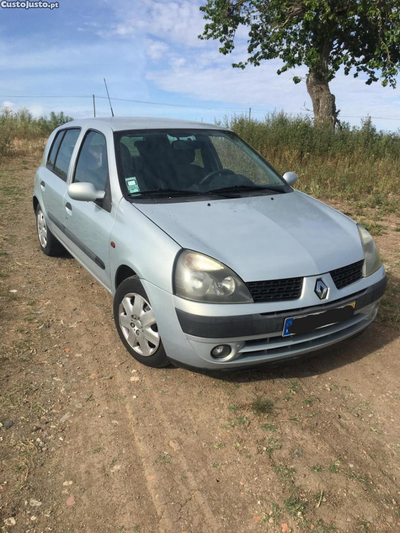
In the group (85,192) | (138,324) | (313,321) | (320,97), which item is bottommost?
(138,324)

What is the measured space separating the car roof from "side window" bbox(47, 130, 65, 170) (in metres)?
0.61

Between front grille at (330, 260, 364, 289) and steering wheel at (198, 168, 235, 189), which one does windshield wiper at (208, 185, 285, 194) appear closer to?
steering wheel at (198, 168, 235, 189)

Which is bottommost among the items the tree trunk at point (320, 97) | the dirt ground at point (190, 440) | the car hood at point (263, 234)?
the dirt ground at point (190, 440)

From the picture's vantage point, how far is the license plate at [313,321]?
2.71m

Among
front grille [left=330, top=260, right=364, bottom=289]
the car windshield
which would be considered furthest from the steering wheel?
front grille [left=330, top=260, right=364, bottom=289]

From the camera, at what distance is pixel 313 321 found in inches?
109

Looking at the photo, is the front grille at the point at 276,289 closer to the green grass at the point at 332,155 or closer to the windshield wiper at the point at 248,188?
the windshield wiper at the point at 248,188

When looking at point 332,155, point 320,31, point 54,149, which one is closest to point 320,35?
point 320,31

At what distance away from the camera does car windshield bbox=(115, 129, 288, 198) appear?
3.51 m

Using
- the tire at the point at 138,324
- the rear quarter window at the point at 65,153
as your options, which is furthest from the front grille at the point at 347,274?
the rear quarter window at the point at 65,153

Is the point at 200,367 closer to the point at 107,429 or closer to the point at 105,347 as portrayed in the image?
the point at 107,429

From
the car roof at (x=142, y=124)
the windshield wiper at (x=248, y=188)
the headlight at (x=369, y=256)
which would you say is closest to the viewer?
the headlight at (x=369, y=256)

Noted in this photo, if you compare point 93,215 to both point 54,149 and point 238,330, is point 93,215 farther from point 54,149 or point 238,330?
point 54,149

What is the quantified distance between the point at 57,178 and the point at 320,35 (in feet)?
52.2
